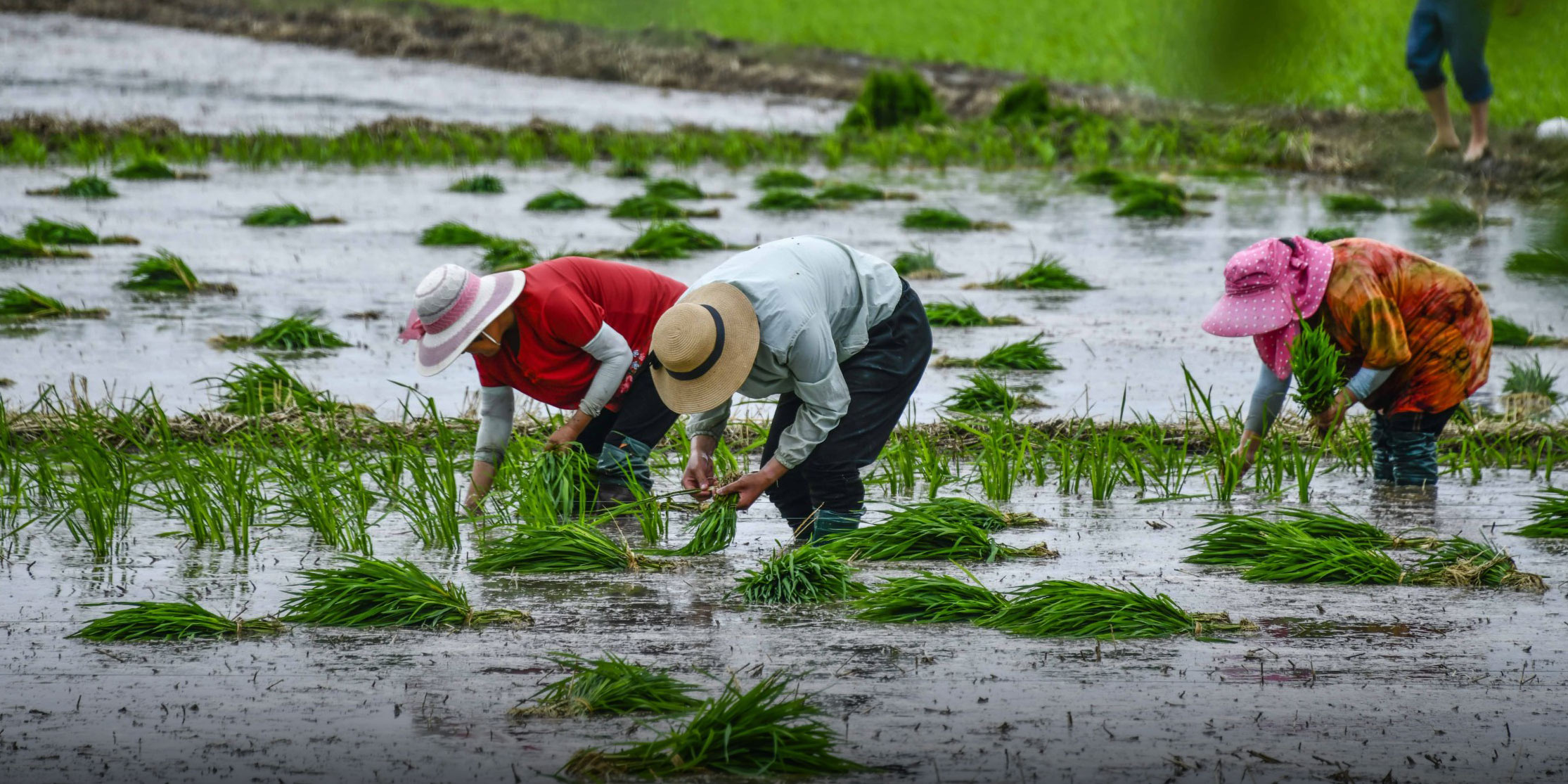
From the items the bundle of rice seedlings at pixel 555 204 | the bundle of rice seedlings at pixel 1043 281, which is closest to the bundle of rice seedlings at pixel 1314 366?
the bundle of rice seedlings at pixel 1043 281

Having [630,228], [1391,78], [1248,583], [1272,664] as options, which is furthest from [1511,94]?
[630,228]

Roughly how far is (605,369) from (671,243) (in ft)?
19.4

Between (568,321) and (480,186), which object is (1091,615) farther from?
(480,186)

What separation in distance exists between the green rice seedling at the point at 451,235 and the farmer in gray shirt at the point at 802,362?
23.1 feet

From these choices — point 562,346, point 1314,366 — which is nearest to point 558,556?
point 562,346

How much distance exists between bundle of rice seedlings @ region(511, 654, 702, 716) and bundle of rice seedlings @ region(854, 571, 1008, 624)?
79 cm

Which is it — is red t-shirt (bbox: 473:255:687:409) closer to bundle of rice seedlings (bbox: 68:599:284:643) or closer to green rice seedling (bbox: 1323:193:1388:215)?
bundle of rice seedlings (bbox: 68:599:284:643)

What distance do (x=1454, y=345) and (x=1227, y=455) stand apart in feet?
2.71

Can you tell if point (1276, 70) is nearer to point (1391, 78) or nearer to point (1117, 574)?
point (1391, 78)

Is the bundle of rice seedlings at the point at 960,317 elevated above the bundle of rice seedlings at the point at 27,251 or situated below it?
below

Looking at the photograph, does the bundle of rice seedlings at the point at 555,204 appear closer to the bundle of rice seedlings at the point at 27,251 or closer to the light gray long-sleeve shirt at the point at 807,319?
the bundle of rice seedlings at the point at 27,251

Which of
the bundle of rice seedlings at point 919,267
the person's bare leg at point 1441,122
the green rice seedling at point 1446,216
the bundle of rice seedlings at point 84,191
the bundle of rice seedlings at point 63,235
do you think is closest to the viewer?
the person's bare leg at point 1441,122

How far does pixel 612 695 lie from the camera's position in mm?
3139

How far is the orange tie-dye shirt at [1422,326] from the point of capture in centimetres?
493
